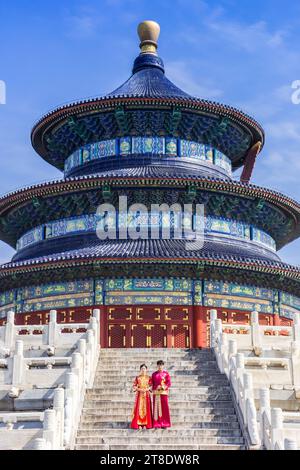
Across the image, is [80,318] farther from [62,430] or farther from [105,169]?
[62,430]

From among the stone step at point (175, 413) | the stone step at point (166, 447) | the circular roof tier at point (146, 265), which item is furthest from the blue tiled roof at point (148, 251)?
the stone step at point (166, 447)

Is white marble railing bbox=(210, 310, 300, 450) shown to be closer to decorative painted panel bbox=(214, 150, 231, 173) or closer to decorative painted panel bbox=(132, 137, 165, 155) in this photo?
decorative painted panel bbox=(132, 137, 165, 155)

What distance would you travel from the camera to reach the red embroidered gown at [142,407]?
17.6 metres

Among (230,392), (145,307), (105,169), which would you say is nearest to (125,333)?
(145,307)

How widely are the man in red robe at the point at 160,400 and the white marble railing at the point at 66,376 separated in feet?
5.47

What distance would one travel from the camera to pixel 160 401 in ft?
58.3

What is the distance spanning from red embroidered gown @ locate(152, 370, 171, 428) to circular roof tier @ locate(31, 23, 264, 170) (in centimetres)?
1997

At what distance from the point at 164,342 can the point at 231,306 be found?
3.30m

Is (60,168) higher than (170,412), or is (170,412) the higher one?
(60,168)

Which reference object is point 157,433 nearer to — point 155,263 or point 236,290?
point 155,263

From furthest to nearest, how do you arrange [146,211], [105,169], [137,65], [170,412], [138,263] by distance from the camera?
[137,65] → [105,169] → [146,211] → [138,263] → [170,412]

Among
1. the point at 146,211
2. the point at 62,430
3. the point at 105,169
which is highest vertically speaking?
the point at 105,169

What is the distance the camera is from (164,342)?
31.8 metres

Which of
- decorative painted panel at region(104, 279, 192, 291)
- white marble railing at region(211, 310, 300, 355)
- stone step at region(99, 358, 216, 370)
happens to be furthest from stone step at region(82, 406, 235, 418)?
decorative painted panel at region(104, 279, 192, 291)
